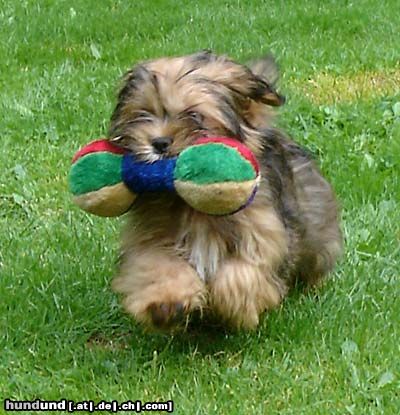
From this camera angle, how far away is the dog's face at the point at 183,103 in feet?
12.5

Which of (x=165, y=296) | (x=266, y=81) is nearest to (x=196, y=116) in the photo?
(x=266, y=81)

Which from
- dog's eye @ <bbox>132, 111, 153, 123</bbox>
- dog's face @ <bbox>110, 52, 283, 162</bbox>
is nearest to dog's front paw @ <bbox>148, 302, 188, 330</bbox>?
dog's face @ <bbox>110, 52, 283, 162</bbox>

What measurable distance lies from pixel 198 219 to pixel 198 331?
22.6 inches

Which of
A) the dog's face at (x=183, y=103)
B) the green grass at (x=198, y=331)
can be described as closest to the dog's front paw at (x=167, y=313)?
the green grass at (x=198, y=331)

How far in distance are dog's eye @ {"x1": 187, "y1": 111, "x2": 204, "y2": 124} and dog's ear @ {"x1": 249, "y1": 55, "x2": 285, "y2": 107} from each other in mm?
327

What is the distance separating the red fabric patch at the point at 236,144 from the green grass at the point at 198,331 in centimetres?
78

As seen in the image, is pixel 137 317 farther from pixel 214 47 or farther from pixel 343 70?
pixel 214 47

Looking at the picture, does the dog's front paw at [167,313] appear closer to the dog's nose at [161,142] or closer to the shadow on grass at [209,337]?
the shadow on grass at [209,337]

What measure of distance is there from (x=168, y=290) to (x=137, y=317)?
0.14 m

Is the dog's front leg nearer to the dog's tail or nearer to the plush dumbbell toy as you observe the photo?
the plush dumbbell toy

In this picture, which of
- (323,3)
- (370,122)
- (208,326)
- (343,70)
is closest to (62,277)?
(208,326)

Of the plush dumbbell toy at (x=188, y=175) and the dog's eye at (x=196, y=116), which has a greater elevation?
the dog's eye at (x=196, y=116)

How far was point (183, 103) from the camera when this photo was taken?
3822 millimetres

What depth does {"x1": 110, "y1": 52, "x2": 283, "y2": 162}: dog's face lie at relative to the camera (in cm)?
381
